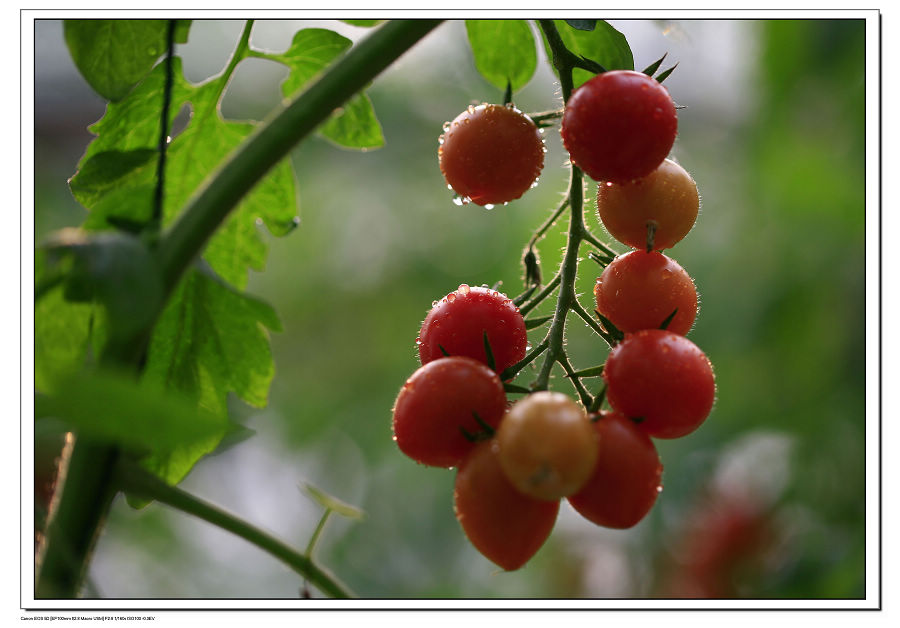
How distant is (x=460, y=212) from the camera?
8.27 feet

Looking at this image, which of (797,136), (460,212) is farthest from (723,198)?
(460,212)

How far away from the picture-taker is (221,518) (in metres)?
0.55

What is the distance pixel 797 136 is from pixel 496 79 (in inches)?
68.7

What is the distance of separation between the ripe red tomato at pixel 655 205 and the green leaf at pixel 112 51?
1.14ft

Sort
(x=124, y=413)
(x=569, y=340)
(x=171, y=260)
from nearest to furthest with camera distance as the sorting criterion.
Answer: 1. (x=124, y=413)
2. (x=171, y=260)
3. (x=569, y=340)

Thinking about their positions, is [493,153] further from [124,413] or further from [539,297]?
[124,413]

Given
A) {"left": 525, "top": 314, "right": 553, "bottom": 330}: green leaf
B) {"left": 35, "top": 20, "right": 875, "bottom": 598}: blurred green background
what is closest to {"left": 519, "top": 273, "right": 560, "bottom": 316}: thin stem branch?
{"left": 525, "top": 314, "right": 553, "bottom": 330}: green leaf

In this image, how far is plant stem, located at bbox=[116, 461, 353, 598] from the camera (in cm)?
47

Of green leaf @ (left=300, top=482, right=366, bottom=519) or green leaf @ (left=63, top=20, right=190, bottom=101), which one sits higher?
green leaf @ (left=63, top=20, right=190, bottom=101)

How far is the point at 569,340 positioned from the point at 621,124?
1.81 metres

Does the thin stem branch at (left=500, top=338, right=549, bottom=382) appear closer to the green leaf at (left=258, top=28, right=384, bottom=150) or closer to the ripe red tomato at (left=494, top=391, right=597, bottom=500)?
the ripe red tomato at (left=494, top=391, right=597, bottom=500)

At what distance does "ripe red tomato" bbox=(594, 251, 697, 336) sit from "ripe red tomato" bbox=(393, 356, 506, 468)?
11 centimetres

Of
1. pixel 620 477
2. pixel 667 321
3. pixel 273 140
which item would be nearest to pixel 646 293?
pixel 667 321
